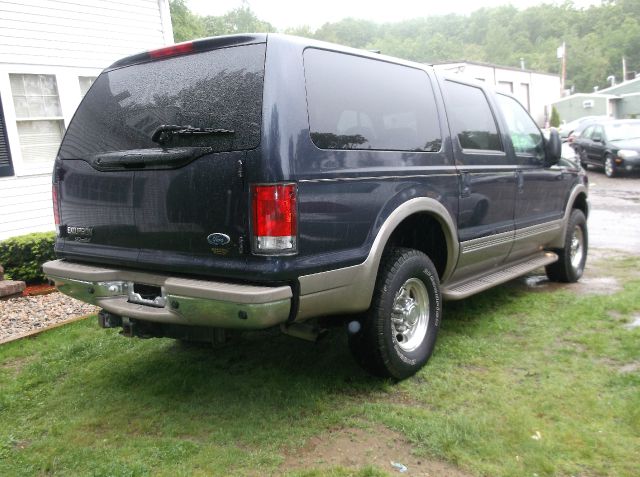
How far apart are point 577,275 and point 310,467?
172 inches

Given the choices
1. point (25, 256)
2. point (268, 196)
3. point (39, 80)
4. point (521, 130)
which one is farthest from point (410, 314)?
point (39, 80)

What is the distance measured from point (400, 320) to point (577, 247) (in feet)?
11.4

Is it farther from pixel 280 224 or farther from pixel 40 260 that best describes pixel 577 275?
pixel 40 260

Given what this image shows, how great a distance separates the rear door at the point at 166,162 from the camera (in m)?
2.92

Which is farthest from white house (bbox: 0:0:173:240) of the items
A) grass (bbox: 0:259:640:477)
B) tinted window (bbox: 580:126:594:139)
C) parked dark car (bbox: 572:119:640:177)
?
tinted window (bbox: 580:126:594:139)

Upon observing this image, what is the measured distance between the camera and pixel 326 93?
3197mm

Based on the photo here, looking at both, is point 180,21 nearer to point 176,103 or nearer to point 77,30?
point 77,30

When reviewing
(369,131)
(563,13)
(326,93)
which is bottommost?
(369,131)

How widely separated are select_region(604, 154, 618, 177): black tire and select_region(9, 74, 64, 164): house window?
14.3 meters

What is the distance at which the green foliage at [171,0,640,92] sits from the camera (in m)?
78.4

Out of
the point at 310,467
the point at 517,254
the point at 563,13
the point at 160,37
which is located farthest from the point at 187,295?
the point at 563,13

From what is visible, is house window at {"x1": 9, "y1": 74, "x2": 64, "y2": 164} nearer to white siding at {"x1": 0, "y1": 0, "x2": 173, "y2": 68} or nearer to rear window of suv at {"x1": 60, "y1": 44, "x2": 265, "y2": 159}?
white siding at {"x1": 0, "y1": 0, "x2": 173, "y2": 68}

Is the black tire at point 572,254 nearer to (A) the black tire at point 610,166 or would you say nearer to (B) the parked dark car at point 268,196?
(B) the parked dark car at point 268,196

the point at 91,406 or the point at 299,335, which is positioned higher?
the point at 299,335
